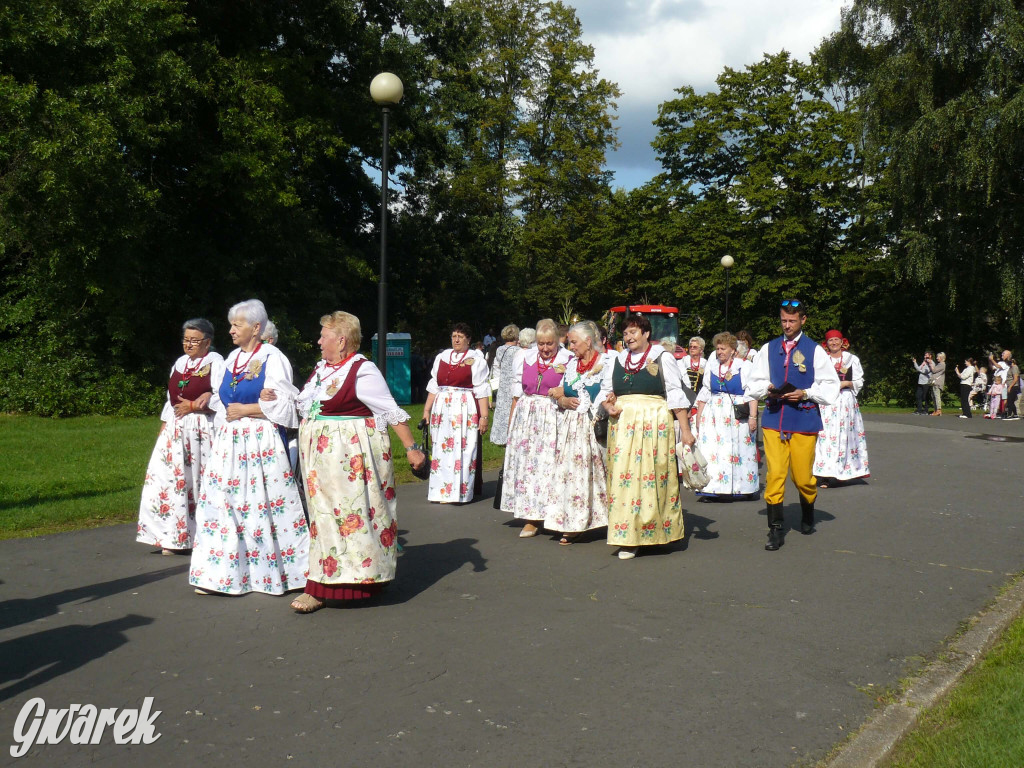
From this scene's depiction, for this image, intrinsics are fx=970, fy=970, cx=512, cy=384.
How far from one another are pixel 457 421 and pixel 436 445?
392mm

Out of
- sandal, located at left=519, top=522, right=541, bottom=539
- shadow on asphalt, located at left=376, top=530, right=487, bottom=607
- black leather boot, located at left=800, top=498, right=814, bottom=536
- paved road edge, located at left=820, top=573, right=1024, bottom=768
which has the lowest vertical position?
paved road edge, located at left=820, top=573, right=1024, bottom=768

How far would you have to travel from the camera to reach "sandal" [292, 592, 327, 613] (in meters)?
6.24

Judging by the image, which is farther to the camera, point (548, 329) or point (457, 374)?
point (457, 374)

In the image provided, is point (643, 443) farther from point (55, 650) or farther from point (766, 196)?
point (766, 196)

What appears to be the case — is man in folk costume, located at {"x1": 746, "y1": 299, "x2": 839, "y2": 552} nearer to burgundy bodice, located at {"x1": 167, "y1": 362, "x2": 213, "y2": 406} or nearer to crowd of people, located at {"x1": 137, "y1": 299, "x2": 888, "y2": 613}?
crowd of people, located at {"x1": 137, "y1": 299, "x2": 888, "y2": 613}

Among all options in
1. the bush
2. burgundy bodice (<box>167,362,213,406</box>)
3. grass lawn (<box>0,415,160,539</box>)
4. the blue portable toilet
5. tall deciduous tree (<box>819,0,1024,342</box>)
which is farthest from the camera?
tall deciduous tree (<box>819,0,1024,342</box>)

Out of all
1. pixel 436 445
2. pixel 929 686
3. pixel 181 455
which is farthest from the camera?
pixel 436 445

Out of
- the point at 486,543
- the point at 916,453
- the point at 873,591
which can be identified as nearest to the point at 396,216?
the point at 916,453

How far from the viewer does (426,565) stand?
772 cm

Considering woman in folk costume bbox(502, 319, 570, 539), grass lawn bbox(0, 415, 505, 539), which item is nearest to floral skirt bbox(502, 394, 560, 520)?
woman in folk costume bbox(502, 319, 570, 539)

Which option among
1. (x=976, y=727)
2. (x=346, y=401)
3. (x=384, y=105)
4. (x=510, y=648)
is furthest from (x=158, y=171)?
(x=976, y=727)

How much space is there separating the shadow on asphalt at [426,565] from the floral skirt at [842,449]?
243 inches

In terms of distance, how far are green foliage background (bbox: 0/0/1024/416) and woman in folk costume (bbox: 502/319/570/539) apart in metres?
12.9

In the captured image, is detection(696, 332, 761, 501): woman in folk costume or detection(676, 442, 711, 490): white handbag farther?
detection(696, 332, 761, 501): woman in folk costume
